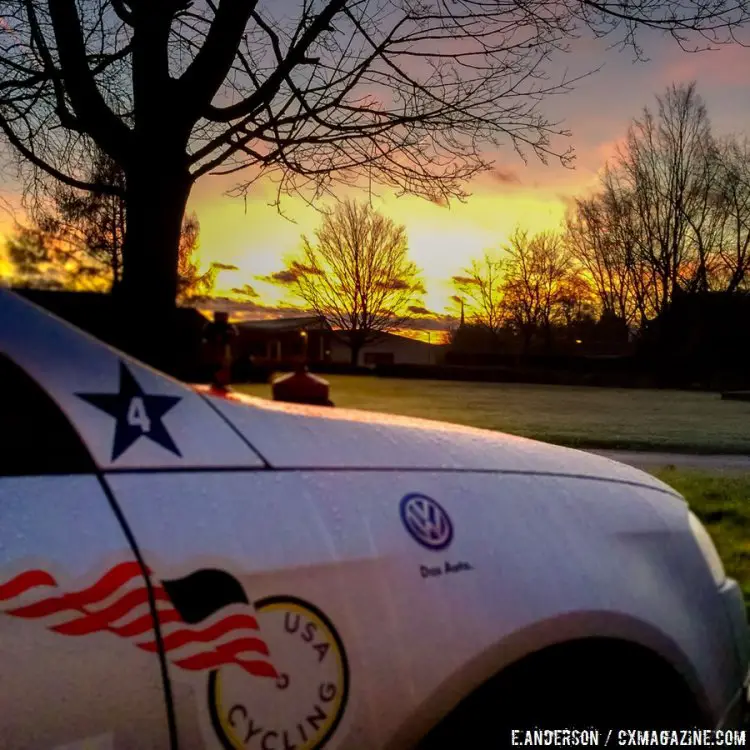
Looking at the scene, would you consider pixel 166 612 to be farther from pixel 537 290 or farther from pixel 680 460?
pixel 537 290

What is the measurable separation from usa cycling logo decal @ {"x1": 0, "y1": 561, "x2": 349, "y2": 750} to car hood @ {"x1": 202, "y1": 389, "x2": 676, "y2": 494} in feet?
0.90

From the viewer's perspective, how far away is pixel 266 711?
4.90ft

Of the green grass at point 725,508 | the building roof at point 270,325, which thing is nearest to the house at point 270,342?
the building roof at point 270,325

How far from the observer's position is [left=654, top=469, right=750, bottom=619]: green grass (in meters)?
5.84

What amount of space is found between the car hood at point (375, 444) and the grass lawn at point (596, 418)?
658cm

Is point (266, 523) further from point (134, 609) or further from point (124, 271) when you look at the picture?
point (124, 271)

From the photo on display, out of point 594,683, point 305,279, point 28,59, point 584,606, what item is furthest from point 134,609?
point 28,59

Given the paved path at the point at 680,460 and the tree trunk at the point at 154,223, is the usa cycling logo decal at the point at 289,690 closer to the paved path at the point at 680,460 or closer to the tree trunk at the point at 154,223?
the tree trunk at the point at 154,223

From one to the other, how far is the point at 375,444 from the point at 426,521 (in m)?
0.19

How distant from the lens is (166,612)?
1.42 m

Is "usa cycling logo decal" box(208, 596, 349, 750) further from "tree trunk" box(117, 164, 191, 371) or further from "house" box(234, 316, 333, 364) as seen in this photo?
"tree trunk" box(117, 164, 191, 371)

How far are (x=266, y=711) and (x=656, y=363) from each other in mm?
47418

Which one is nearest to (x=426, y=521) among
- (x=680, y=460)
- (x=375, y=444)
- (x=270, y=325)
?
(x=375, y=444)

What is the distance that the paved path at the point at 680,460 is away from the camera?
1152 centimetres
